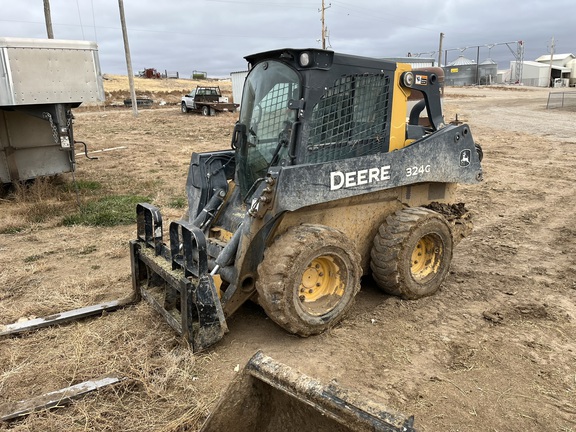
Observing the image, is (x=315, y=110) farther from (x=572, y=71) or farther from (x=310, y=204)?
(x=572, y=71)

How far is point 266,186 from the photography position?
3.85 meters

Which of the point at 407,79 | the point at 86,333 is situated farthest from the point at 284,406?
the point at 407,79

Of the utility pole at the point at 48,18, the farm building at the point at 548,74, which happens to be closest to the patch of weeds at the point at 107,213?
the utility pole at the point at 48,18

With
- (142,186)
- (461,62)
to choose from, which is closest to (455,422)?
(142,186)

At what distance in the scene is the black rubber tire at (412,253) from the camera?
15.1 ft

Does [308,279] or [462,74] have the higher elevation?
[462,74]

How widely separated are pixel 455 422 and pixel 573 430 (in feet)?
2.32

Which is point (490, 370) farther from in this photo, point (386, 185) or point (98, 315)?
point (98, 315)

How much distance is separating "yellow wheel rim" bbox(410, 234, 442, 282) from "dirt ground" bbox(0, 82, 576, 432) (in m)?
0.29

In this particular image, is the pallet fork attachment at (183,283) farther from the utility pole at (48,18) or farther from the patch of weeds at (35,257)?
the utility pole at (48,18)

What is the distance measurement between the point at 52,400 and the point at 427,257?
3533 millimetres

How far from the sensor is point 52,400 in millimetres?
3303

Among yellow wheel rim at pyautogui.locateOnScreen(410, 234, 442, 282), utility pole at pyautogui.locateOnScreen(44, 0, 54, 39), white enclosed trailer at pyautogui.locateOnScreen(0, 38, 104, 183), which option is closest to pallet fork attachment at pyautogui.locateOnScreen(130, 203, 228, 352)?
yellow wheel rim at pyautogui.locateOnScreen(410, 234, 442, 282)

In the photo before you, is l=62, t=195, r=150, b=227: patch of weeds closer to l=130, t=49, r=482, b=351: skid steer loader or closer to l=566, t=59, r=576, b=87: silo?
l=130, t=49, r=482, b=351: skid steer loader
